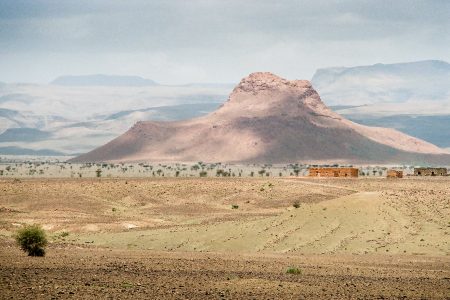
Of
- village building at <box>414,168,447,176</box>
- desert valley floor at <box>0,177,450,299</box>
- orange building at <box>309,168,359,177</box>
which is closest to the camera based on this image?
desert valley floor at <box>0,177,450,299</box>

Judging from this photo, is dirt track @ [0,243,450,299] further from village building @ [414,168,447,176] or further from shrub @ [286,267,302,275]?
village building @ [414,168,447,176]

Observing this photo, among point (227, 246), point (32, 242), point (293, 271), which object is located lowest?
point (227, 246)

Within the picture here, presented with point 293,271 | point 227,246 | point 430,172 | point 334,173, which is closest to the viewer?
point 293,271

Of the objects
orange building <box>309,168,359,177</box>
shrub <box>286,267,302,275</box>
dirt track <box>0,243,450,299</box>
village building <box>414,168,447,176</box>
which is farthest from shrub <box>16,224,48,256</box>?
village building <box>414,168,447,176</box>

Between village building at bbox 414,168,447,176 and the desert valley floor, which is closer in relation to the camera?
the desert valley floor

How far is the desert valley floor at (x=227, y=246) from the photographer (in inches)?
1246

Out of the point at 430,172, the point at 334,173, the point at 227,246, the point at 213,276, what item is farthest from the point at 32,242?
the point at 430,172

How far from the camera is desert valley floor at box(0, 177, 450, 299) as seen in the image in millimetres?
Result: 31641

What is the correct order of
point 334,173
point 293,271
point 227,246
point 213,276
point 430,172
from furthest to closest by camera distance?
point 430,172 < point 334,173 < point 227,246 < point 293,271 < point 213,276

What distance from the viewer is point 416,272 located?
39.2m

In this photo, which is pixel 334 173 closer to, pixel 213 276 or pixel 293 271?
pixel 293 271

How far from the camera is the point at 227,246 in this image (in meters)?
52.2

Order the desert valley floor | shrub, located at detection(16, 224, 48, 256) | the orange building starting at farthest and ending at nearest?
1. the orange building
2. shrub, located at detection(16, 224, 48, 256)
3. the desert valley floor

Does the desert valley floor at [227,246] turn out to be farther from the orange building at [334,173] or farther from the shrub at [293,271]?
the orange building at [334,173]
